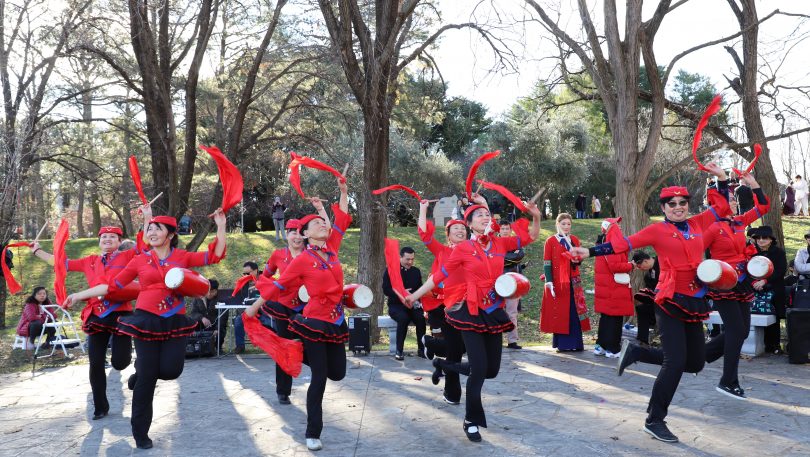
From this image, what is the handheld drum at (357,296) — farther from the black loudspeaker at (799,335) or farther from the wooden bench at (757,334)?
the black loudspeaker at (799,335)

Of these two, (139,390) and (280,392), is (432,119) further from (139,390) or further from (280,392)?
(139,390)

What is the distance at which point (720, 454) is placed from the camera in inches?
213

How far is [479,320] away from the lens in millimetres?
5980

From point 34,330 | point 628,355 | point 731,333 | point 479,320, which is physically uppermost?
point 479,320

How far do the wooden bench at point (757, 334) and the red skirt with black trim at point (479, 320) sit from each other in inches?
175

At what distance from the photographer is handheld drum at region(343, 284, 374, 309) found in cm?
637

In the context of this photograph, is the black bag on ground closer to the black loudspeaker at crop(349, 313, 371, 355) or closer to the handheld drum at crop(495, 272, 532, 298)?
the black loudspeaker at crop(349, 313, 371, 355)

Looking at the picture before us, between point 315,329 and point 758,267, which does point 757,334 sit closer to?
point 758,267

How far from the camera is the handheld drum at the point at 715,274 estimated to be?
5867mm

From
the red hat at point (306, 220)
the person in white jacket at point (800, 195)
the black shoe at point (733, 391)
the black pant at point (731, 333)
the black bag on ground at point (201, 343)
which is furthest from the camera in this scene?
the person in white jacket at point (800, 195)

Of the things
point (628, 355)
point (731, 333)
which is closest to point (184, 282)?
point (628, 355)

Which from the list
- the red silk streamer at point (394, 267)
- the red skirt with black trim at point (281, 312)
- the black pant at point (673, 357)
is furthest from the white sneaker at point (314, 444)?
the black pant at point (673, 357)

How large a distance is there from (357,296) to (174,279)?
1.53 metres

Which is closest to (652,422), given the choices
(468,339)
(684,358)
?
(684,358)
